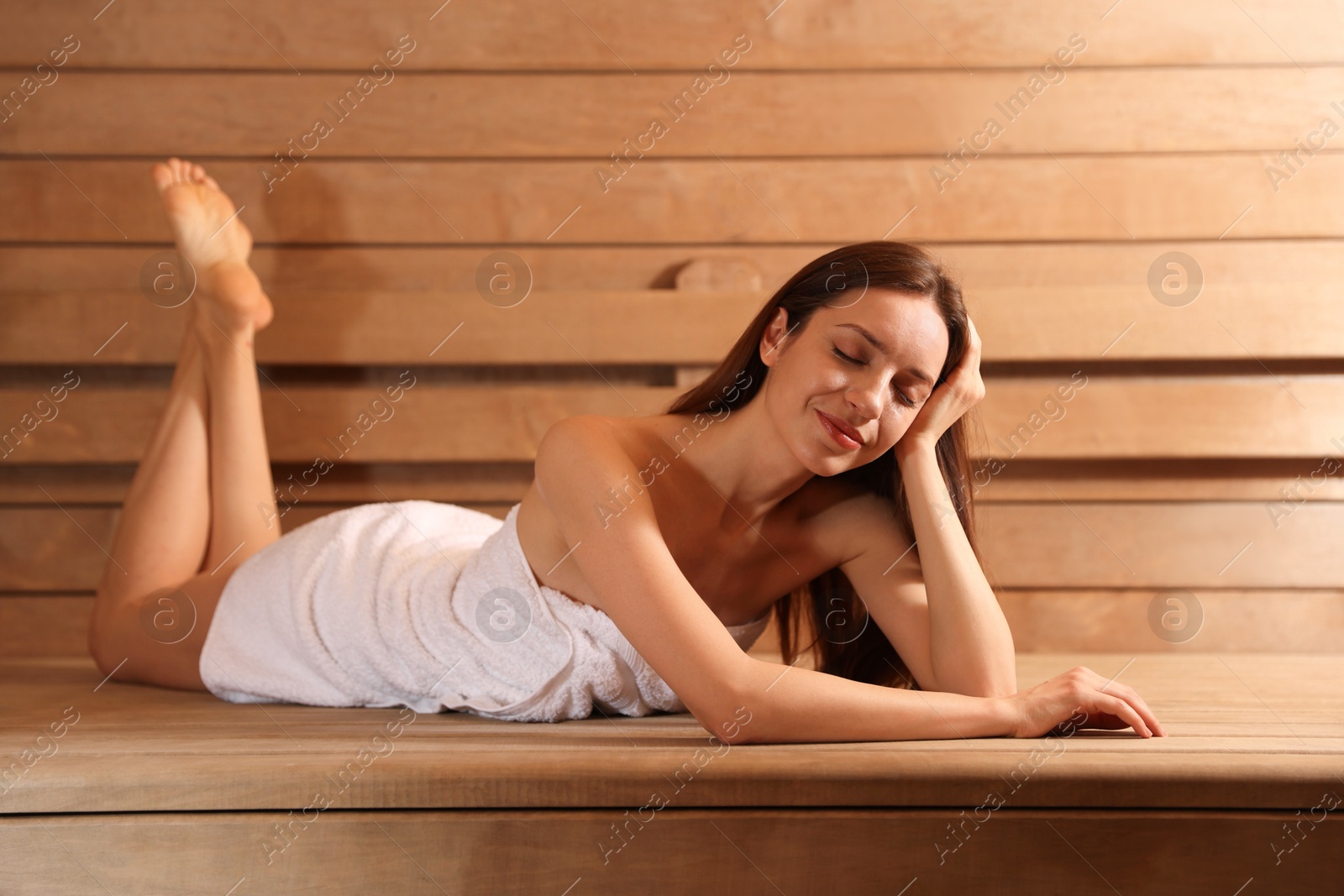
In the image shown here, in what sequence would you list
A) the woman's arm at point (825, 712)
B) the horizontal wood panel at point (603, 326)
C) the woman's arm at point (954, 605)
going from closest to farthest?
the woman's arm at point (825, 712)
the woman's arm at point (954, 605)
the horizontal wood panel at point (603, 326)

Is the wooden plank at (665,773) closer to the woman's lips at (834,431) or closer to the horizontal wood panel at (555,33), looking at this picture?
the woman's lips at (834,431)

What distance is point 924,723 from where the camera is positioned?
1228 mm

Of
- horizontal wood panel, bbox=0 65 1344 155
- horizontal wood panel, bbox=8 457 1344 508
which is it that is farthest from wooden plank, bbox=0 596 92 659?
horizontal wood panel, bbox=0 65 1344 155

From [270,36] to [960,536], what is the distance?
1.77m

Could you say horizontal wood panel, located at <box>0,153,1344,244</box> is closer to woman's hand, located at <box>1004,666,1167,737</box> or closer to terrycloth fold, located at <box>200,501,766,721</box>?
terrycloth fold, located at <box>200,501,766,721</box>

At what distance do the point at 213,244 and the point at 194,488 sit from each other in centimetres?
50

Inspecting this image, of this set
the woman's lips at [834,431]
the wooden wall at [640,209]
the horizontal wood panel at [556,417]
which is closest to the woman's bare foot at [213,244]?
the wooden wall at [640,209]

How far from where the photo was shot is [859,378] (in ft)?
4.53

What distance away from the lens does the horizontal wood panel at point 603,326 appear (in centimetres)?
214

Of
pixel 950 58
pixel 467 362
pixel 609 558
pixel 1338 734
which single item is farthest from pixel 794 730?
pixel 950 58

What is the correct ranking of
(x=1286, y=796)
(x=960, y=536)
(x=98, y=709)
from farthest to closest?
(x=98, y=709) < (x=960, y=536) < (x=1286, y=796)

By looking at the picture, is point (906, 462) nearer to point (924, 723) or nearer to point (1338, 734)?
point (924, 723)

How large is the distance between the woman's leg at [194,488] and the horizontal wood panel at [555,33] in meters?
0.36

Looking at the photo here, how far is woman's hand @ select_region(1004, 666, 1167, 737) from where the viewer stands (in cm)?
125
